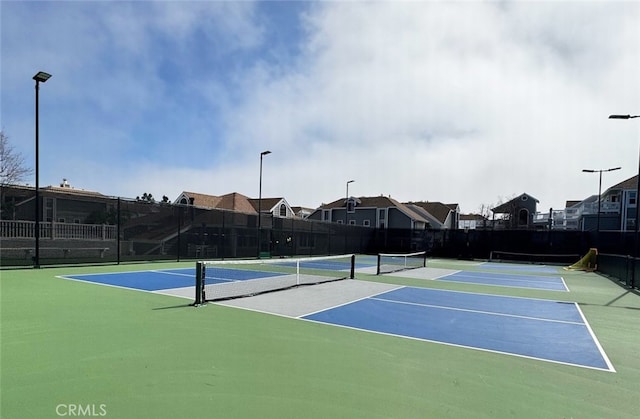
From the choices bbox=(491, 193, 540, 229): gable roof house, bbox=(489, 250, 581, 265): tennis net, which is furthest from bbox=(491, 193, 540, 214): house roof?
bbox=(489, 250, 581, 265): tennis net

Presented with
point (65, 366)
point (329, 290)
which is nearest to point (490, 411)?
point (65, 366)

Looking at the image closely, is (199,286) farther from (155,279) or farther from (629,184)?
(629,184)

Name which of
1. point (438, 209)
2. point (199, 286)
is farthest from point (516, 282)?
point (438, 209)

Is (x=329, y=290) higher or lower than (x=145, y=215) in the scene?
lower

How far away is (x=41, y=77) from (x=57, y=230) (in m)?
7.12

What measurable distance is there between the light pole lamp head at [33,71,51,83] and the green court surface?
8.89 m

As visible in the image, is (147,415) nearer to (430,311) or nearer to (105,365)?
(105,365)

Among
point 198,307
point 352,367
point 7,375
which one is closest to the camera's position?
point 7,375

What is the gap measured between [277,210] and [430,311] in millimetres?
41025

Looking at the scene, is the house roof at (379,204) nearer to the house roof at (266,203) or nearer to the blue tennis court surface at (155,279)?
the house roof at (266,203)

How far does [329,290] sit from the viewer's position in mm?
10625

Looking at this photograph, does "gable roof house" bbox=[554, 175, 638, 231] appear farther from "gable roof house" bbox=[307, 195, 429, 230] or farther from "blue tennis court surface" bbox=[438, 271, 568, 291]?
"blue tennis court surface" bbox=[438, 271, 568, 291]

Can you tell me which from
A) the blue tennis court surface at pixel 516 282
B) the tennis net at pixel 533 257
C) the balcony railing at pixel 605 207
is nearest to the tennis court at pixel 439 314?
the blue tennis court surface at pixel 516 282

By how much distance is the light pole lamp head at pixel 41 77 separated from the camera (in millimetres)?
12414
